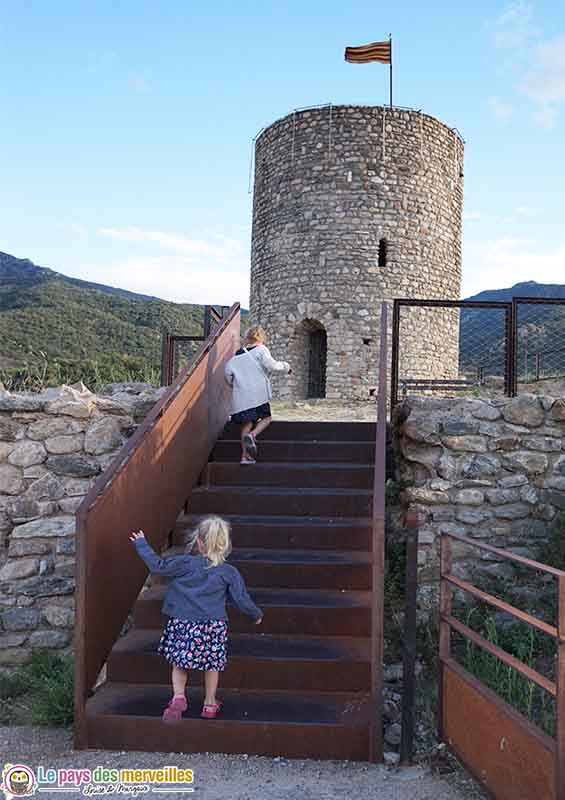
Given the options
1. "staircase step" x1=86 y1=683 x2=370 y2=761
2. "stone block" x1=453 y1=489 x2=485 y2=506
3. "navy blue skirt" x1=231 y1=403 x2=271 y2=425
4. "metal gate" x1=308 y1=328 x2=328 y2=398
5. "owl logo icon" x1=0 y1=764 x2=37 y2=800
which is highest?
"metal gate" x1=308 y1=328 x2=328 y2=398

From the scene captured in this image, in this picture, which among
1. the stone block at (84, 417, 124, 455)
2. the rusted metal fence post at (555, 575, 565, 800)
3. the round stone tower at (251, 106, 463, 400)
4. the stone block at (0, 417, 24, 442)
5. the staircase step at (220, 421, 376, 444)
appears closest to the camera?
the rusted metal fence post at (555, 575, 565, 800)

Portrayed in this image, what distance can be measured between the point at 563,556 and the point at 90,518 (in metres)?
3.87

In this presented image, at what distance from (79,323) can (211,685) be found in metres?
33.2

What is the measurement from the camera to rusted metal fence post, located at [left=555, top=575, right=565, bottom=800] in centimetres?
289

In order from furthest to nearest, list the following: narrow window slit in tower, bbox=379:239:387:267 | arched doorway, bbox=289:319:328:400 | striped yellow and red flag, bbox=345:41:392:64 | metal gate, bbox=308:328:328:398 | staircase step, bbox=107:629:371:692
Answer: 1. striped yellow and red flag, bbox=345:41:392:64
2. metal gate, bbox=308:328:328:398
3. arched doorway, bbox=289:319:328:400
4. narrow window slit in tower, bbox=379:239:387:267
5. staircase step, bbox=107:629:371:692

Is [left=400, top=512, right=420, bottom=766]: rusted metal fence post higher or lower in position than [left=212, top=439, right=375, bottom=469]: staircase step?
lower

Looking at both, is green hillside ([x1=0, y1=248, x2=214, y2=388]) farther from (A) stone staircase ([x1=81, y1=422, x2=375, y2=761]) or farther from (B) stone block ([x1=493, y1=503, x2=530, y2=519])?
(B) stone block ([x1=493, y1=503, x2=530, y2=519])

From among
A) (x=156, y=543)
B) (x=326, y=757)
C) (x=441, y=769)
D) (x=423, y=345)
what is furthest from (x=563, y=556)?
(x=423, y=345)

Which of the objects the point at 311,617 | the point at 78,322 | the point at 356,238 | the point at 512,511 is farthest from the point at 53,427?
the point at 78,322

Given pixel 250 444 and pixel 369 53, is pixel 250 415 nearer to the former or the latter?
pixel 250 444

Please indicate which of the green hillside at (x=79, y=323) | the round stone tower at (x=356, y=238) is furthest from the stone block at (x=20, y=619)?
the green hillside at (x=79, y=323)

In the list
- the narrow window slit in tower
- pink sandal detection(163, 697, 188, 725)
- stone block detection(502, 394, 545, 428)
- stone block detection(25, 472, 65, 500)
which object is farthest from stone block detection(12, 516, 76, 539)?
the narrow window slit in tower

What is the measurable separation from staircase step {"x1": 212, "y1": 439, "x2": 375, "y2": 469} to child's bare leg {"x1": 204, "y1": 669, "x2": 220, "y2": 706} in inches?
96.8

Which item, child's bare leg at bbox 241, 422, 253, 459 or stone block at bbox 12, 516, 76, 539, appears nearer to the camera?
stone block at bbox 12, 516, 76, 539
